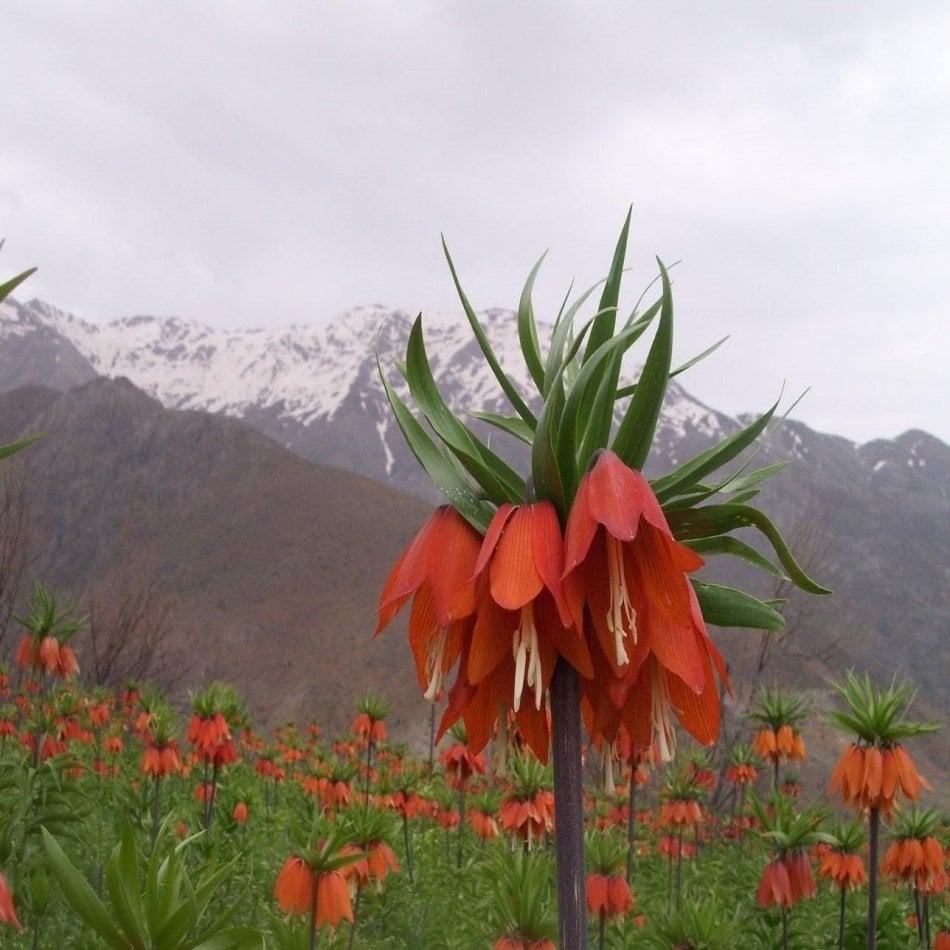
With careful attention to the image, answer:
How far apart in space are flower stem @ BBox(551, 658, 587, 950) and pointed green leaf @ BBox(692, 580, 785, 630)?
22 cm

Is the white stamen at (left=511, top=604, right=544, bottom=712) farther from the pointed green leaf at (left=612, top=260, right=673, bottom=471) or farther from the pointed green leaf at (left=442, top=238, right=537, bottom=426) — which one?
the pointed green leaf at (left=442, top=238, right=537, bottom=426)

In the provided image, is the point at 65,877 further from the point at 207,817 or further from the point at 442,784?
the point at 442,784

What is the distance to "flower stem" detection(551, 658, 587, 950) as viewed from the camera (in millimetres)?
970

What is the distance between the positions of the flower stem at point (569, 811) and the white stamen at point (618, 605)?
0.30 feet

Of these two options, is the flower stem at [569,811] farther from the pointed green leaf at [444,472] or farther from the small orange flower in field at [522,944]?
the small orange flower in field at [522,944]

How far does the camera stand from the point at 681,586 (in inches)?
41.6

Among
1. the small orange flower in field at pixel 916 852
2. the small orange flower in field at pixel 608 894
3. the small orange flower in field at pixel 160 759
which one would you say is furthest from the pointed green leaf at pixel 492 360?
the small orange flower in field at pixel 160 759

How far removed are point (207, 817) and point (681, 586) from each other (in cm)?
494

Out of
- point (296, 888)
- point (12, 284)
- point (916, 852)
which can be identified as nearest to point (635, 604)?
point (12, 284)

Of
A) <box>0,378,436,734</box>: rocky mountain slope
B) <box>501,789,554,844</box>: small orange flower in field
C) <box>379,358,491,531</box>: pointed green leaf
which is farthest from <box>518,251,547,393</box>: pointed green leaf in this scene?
<box>0,378,436,734</box>: rocky mountain slope

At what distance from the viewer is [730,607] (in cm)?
118

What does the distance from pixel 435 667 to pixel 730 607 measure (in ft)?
1.35

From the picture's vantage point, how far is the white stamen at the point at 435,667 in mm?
1121

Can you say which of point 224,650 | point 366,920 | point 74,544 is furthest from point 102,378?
point 366,920
